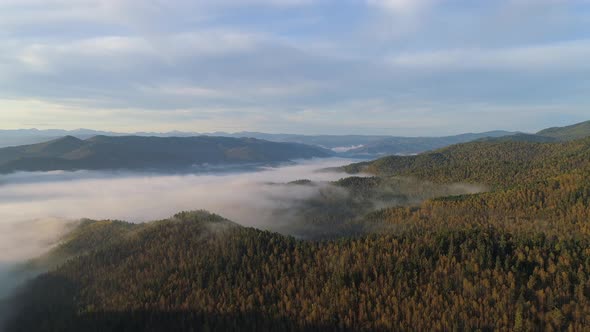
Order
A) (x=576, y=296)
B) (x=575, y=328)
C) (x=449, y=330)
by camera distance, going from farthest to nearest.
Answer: (x=576, y=296) → (x=449, y=330) → (x=575, y=328)

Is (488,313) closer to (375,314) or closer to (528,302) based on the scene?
(528,302)

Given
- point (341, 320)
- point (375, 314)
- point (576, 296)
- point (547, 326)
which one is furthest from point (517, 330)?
point (341, 320)

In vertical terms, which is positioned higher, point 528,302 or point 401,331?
point 528,302

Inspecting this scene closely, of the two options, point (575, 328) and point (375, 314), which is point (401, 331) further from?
point (575, 328)

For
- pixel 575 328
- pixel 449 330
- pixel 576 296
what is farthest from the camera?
pixel 576 296

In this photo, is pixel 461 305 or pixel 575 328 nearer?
pixel 575 328

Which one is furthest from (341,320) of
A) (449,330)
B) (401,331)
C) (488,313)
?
(488,313)

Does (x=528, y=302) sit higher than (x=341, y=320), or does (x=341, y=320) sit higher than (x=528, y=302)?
(x=528, y=302)

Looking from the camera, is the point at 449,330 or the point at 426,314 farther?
the point at 426,314
